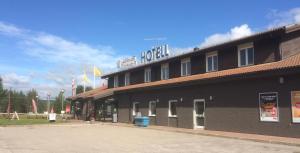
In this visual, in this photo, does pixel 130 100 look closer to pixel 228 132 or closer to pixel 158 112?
pixel 158 112

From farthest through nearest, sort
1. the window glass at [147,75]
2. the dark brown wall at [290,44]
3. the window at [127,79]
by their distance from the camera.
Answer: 1. the window at [127,79]
2. the window glass at [147,75]
3. the dark brown wall at [290,44]

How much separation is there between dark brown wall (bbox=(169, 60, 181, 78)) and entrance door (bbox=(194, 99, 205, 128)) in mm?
5870

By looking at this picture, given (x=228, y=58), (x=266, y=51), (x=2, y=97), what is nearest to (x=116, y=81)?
(x=228, y=58)

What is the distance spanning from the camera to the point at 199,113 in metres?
29.8

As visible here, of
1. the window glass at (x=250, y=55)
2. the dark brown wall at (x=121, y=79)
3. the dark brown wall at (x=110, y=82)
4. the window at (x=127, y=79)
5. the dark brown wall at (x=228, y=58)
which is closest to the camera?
the window glass at (x=250, y=55)

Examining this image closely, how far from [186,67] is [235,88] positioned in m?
9.09

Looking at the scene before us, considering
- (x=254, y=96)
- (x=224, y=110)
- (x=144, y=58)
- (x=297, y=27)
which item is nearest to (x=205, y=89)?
(x=224, y=110)

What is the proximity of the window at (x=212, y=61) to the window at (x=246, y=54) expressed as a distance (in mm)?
2649

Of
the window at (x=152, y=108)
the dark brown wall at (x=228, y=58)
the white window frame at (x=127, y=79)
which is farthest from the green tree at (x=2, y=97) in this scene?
the dark brown wall at (x=228, y=58)

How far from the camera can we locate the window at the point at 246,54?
27314 millimetres

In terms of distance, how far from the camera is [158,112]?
115 ft

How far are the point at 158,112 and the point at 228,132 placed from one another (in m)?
10.1

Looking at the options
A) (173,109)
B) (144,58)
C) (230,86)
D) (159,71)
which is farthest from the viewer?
(144,58)

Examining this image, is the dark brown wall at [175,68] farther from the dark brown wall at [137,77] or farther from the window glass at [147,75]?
the dark brown wall at [137,77]
